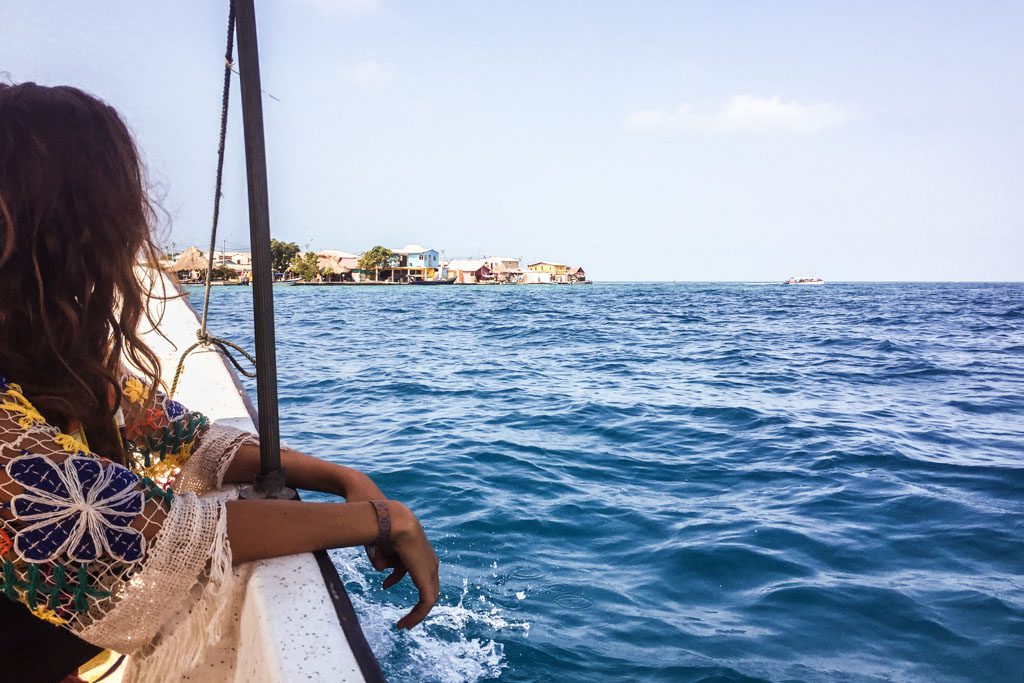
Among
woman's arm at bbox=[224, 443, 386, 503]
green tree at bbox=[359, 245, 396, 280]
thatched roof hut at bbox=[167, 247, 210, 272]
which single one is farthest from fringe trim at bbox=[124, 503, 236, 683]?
green tree at bbox=[359, 245, 396, 280]

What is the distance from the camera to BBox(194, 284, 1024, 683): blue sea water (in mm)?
2760

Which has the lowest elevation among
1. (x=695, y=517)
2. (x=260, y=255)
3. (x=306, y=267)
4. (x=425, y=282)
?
(x=695, y=517)

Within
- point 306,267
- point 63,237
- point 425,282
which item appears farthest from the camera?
point 425,282

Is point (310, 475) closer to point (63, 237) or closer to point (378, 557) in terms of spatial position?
point (378, 557)

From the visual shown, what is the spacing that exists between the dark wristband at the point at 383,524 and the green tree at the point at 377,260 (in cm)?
8022

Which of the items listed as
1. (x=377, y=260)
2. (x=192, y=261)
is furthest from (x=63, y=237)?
(x=377, y=260)

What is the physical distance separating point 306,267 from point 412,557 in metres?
81.6

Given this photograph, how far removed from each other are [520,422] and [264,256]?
5.37 meters

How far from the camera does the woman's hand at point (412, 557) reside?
1200 mm

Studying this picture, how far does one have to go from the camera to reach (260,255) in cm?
130

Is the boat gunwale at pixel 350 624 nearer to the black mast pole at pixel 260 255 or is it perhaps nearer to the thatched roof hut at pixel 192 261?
the black mast pole at pixel 260 255

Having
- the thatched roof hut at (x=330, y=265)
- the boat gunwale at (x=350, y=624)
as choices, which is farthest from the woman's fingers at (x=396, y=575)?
the thatched roof hut at (x=330, y=265)

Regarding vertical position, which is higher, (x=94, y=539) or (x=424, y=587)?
(x=94, y=539)

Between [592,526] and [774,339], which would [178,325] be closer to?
[592,526]
